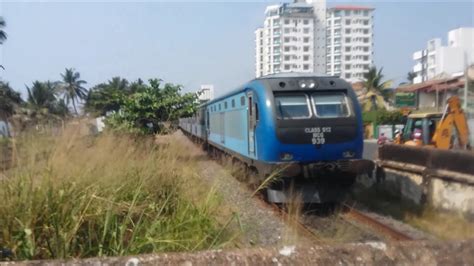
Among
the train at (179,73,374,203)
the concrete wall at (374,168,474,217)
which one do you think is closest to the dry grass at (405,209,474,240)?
the concrete wall at (374,168,474,217)

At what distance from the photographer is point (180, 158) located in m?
6.70

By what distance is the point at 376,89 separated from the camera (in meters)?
63.7

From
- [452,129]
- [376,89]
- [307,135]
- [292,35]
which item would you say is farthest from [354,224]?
[292,35]

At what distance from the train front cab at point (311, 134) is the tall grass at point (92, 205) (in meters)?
4.46

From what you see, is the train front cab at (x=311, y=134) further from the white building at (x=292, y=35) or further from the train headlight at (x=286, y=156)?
the white building at (x=292, y=35)

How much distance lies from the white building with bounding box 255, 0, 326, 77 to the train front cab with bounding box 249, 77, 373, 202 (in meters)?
84.9

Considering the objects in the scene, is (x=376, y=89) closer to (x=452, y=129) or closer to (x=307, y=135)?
(x=452, y=129)

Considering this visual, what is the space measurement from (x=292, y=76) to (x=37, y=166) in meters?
6.90

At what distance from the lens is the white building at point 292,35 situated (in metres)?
98.1

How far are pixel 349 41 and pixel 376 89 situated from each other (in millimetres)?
54492

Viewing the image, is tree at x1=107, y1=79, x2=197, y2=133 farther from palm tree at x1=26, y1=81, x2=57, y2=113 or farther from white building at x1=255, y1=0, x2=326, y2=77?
white building at x1=255, y1=0, x2=326, y2=77

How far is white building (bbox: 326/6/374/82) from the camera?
113994mm

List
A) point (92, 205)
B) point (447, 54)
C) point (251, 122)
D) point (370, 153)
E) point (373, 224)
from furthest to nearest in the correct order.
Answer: point (447, 54) → point (370, 153) → point (251, 122) → point (373, 224) → point (92, 205)

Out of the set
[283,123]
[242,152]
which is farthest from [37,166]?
[242,152]
